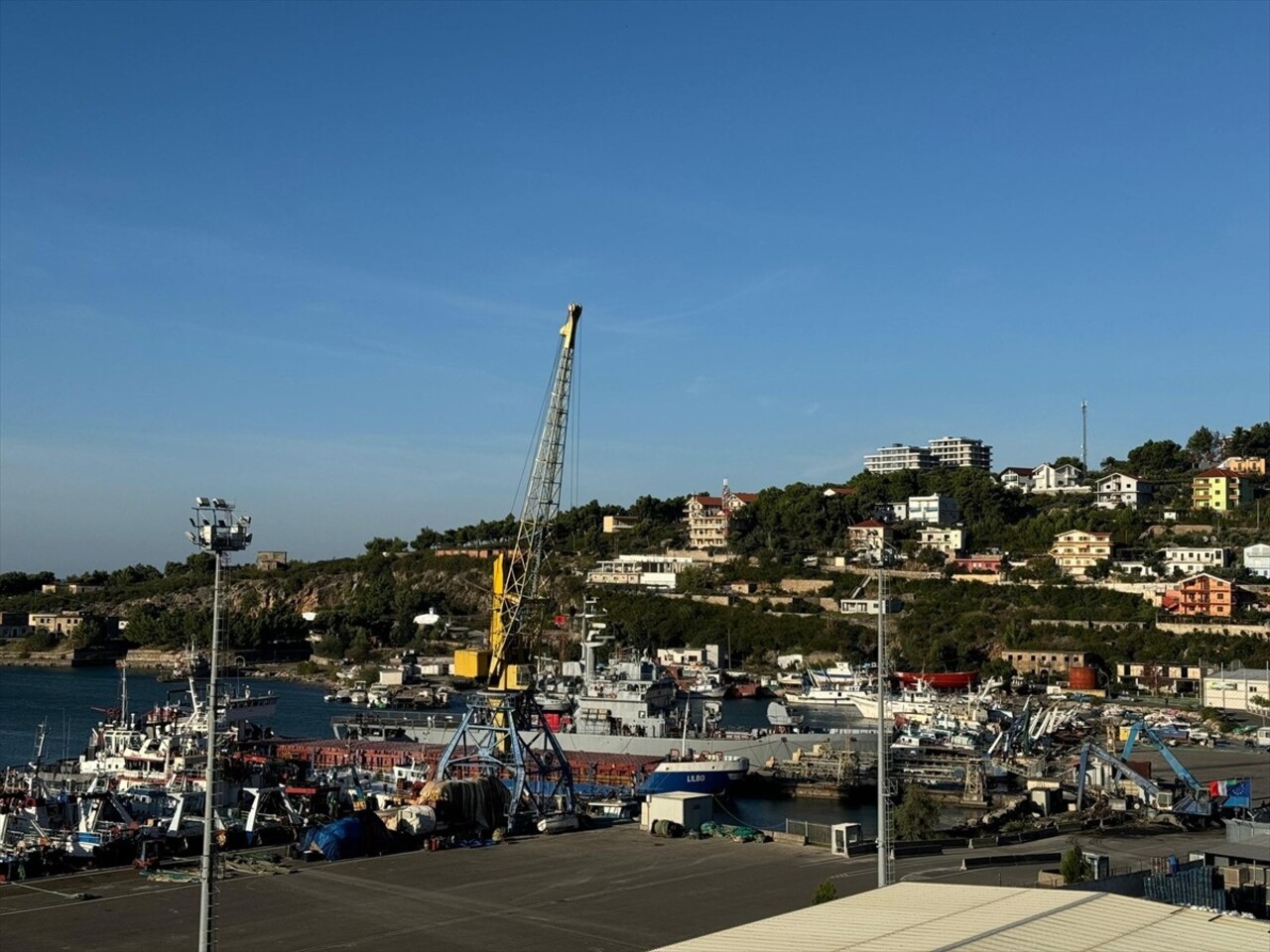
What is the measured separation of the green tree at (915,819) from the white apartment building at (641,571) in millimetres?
63313

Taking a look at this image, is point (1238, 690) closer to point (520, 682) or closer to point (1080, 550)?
point (1080, 550)

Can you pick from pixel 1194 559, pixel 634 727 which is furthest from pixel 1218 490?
pixel 634 727

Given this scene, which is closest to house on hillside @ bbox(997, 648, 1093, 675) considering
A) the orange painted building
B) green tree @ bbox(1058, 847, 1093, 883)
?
the orange painted building

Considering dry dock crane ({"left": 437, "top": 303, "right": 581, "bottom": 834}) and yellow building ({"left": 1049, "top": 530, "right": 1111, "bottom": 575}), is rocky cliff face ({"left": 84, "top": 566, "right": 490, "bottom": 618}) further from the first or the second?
dry dock crane ({"left": 437, "top": 303, "right": 581, "bottom": 834})

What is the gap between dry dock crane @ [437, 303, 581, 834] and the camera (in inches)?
1308

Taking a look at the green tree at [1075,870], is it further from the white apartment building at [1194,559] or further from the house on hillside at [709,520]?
the house on hillside at [709,520]

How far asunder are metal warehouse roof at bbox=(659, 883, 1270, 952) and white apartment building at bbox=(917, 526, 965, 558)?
79133 millimetres

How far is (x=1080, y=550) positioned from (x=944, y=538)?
1127 centimetres

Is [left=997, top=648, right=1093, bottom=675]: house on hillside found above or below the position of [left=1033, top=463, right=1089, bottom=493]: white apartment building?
below

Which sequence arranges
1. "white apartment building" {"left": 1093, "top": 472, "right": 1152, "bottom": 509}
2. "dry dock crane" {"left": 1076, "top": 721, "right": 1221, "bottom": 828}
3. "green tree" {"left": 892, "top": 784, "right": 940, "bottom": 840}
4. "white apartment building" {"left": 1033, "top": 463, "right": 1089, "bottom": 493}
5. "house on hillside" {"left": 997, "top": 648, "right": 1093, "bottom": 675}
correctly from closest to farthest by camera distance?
"green tree" {"left": 892, "top": 784, "right": 940, "bottom": 840}, "dry dock crane" {"left": 1076, "top": 721, "right": 1221, "bottom": 828}, "house on hillside" {"left": 997, "top": 648, "right": 1093, "bottom": 675}, "white apartment building" {"left": 1093, "top": 472, "right": 1152, "bottom": 509}, "white apartment building" {"left": 1033, "top": 463, "right": 1089, "bottom": 493}

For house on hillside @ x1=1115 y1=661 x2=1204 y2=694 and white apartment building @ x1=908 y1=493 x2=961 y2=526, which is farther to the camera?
white apartment building @ x1=908 y1=493 x2=961 y2=526

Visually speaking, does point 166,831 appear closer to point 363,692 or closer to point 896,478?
point 363,692

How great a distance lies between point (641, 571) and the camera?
9725 cm

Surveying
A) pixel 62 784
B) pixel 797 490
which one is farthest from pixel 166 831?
pixel 797 490
